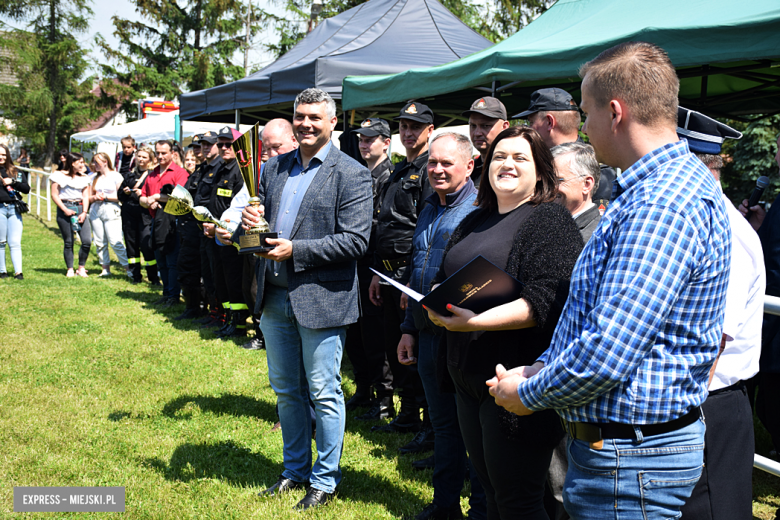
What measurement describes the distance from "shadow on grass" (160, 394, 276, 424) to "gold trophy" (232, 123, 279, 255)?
87.3 inches

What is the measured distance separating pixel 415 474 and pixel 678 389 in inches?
104

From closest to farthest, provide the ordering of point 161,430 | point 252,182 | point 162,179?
point 252,182
point 161,430
point 162,179

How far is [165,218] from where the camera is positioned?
28.8ft

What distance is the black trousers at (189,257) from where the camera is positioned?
780cm

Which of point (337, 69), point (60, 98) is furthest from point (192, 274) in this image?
point (60, 98)

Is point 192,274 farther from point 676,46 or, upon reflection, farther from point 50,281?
point 676,46

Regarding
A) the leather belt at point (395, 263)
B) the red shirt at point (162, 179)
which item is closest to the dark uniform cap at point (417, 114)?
the leather belt at point (395, 263)

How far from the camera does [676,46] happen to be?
13.0ft

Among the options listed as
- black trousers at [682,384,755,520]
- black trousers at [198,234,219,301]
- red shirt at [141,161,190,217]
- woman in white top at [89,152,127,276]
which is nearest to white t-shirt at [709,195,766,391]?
black trousers at [682,384,755,520]

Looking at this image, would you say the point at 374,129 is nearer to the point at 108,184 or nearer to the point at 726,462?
the point at 726,462

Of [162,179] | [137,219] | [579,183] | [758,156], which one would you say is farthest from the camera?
[758,156]

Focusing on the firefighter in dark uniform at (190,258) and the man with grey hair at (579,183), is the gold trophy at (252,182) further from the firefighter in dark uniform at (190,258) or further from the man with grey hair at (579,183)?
the firefighter in dark uniform at (190,258)

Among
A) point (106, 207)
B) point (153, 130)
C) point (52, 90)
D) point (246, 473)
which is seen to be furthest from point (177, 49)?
point (246, 473)

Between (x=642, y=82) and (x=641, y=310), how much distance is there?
0.54 meters
